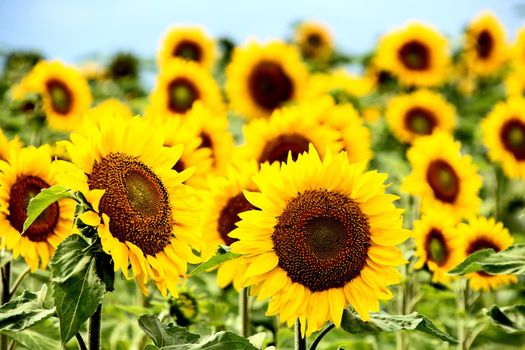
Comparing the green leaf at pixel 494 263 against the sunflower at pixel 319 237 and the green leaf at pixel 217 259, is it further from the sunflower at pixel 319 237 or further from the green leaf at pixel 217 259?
the green leaf at pixel 217 259

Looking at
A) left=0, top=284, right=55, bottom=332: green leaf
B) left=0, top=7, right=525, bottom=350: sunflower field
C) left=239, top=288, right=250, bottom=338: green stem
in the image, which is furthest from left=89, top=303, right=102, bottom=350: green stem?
left=239, top=288, right=250, bottom=338: green stem

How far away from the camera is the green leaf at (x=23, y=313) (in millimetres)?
2031

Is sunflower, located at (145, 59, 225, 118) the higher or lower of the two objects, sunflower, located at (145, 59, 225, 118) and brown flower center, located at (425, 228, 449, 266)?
the higher

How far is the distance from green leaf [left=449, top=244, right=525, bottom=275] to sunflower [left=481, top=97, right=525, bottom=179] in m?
2.42

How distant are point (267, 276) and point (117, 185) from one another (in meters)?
0.43

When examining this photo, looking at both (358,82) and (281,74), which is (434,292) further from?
(358,82)

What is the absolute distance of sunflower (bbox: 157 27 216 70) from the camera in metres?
6.49

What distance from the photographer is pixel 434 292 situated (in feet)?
10.8

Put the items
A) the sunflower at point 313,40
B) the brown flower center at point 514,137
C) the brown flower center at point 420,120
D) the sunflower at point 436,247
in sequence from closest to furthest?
the sunflower at point 436,247 < the brown flower center at point 514,137 < the brown flower center at point 420,120 < the sunflower at point 313,40

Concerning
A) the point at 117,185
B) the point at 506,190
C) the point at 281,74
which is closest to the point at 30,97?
the point at 281,74

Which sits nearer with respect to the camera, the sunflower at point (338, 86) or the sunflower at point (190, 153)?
the sunflower at point (190, 153)

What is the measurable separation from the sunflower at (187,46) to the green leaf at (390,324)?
4.49 metres

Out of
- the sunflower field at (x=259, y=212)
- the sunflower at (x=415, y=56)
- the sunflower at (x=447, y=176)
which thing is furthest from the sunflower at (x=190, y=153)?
the sunflower at (x=415, y=56)

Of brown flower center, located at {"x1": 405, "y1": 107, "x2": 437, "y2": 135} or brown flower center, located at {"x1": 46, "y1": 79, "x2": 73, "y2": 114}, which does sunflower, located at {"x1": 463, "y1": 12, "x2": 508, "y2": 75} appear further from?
brown flower center, located at {"x1": 46, "y1": 79, "x2": 73, "y2": 114}
